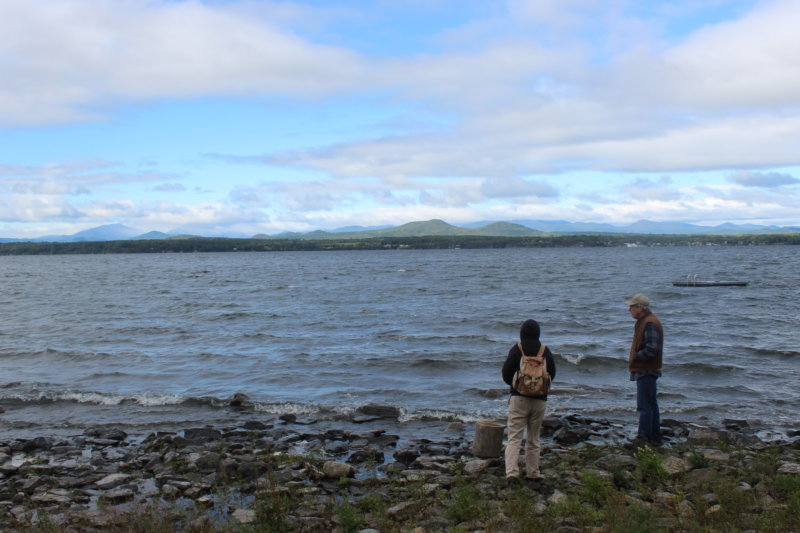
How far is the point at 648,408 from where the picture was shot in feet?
42.0

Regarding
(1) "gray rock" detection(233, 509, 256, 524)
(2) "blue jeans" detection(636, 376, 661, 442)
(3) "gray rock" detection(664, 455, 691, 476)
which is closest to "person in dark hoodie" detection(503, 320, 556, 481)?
(3) "gray rock" detection(664, 455, 691, 476)

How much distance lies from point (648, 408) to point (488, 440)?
11.4 ft

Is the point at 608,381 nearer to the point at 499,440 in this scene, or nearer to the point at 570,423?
the point at 570,423

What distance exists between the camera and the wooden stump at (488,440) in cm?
1182

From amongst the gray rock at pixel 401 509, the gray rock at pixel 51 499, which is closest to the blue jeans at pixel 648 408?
the gray rock at pixel 401 509

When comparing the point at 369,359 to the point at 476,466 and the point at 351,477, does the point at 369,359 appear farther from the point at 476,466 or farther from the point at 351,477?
the point at 476,466

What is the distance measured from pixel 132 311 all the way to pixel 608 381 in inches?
1431

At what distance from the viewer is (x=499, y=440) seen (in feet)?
38.9

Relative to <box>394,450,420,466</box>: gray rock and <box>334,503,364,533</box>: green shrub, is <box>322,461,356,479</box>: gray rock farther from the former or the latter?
<box>334,503,364,533</box>: green shrub

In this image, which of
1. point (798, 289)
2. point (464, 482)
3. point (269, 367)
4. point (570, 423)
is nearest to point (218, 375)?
point (269, 367)

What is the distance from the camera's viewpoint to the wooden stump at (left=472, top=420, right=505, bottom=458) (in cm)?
1182

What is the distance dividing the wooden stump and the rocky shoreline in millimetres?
320

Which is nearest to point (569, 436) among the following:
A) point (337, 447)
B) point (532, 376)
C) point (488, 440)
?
point (488, 440)

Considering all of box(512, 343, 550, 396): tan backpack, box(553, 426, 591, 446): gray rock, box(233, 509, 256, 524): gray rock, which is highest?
box(512, 343, 550, 396): tan backpack
